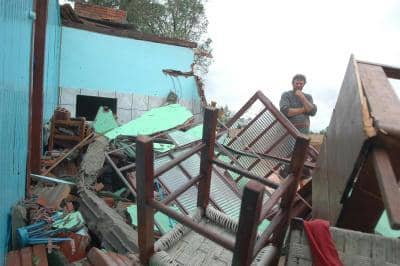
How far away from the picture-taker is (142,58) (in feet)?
33.1

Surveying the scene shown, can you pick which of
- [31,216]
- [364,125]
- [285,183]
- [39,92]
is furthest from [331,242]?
[39,92]

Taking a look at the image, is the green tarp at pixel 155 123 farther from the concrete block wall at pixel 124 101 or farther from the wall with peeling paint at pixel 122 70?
the wall with peeling paint at pixel 122 70

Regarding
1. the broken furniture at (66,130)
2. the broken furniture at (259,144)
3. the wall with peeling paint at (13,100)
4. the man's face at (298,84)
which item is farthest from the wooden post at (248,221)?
the broken furniture at (66,130)

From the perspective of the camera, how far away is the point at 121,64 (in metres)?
9.79

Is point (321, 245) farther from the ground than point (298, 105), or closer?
closer

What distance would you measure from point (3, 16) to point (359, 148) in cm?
237

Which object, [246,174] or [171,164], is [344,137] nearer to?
[246,174]

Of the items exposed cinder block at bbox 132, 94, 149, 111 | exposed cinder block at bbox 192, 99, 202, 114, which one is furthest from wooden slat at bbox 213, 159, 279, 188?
exposed cinder block at bbox 192, 99, 202, 114

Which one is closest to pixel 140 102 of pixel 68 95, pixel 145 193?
pixel 68 95

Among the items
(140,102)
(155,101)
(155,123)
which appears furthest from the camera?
(155,101)

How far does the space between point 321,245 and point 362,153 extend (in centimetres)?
45

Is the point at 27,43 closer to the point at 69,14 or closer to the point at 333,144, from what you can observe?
the point at 333,144

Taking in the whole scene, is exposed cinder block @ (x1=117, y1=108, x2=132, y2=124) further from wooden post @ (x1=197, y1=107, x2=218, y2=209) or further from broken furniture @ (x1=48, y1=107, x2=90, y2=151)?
wooden post @ (x1=197, y1=107, x2=218, y2=209)

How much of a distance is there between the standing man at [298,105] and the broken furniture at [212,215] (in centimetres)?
327
